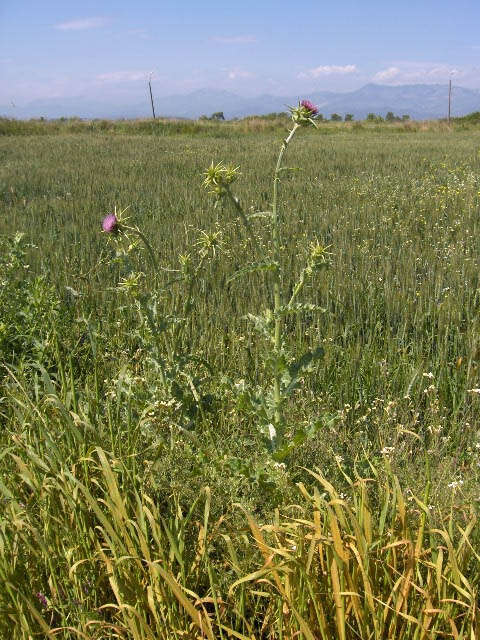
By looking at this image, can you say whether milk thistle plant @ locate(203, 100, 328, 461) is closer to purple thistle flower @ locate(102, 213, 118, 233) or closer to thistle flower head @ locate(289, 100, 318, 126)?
thistle flower head @ locate(289, 100, 318, 126)

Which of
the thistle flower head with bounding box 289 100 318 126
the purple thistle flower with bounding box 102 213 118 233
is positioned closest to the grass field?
the purple thistle flower with bounding box 102 213 118 233

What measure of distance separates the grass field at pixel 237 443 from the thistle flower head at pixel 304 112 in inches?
23.9

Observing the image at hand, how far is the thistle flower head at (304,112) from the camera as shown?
222 centimetres

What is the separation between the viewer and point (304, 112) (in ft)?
7.30

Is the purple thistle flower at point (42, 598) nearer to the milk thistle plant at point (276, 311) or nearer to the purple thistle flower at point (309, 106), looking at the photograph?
the milk thistle plant at point (276, 311)

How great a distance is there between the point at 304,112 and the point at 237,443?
1.32m

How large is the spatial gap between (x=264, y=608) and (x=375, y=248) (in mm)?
4641

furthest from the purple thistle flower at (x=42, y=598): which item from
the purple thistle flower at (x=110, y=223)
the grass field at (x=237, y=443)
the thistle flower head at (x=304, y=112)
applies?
the thistle flower head at (x=304, y=112)

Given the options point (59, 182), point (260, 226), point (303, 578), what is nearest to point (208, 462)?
point (303, 578)

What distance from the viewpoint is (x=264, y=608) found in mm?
1938

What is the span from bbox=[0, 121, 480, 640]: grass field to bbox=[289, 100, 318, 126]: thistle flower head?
1.99ft

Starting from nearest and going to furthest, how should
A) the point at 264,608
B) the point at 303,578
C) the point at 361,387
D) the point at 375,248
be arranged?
the point at 303,578, the point at 264,608, the point at 361,387, the point at 375,248

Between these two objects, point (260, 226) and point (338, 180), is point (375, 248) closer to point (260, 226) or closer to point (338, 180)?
point (260, 226)

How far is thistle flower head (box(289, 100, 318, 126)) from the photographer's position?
→ 222 centimetres
